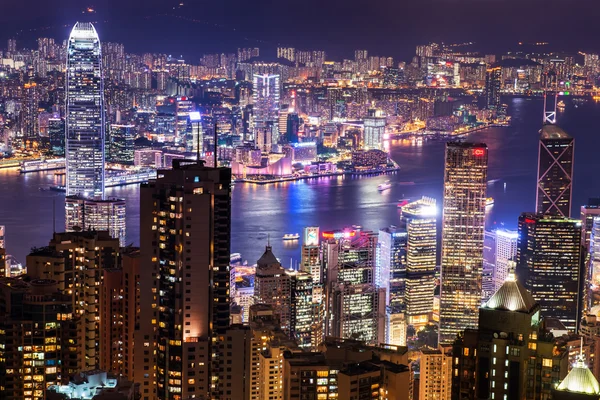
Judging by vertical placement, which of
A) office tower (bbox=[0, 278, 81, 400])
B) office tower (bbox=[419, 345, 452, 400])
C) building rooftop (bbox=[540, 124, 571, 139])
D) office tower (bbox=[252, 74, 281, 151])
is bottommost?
office tower (bbox=[419, 345, 452, 400])

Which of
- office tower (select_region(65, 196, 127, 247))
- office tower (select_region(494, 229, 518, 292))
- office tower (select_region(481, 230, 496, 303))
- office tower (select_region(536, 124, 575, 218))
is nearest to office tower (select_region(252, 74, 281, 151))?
office tower (select_region(65, 196, 127, 247))

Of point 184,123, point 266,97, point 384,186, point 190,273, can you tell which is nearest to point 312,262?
point 190,273

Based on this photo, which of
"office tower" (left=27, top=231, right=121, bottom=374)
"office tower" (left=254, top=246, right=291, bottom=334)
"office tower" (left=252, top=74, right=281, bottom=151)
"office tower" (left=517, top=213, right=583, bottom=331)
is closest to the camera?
"office tower" (left=27, top=231, right=121, bottom=374)

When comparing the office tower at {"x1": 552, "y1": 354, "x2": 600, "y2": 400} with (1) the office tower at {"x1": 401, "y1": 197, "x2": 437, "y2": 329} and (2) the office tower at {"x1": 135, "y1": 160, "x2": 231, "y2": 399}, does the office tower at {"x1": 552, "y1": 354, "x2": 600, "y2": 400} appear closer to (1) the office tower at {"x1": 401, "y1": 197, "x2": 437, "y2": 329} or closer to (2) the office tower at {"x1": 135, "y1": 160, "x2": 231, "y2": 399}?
(2) the office tower at {"x1": 135, "y1": 160, "x2": 231, "y2": 399}

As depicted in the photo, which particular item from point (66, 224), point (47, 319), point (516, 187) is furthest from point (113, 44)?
point (47, 319)

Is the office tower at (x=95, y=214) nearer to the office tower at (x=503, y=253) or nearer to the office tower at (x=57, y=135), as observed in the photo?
the office tower at (x=503, y=253)

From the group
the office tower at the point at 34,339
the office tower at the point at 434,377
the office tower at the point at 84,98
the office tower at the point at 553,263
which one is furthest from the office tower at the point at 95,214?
the office tower at the point at 34,339
